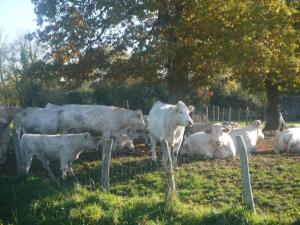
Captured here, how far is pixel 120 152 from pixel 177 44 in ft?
15.7

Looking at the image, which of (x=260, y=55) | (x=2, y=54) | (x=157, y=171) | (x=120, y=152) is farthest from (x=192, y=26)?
(x=2, y=54)

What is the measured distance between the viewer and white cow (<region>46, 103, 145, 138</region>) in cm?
1888

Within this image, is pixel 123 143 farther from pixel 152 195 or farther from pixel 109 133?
pixel 152 195

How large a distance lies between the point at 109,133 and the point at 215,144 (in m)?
4.25

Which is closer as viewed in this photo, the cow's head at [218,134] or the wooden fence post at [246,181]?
the wooden fence post at [246,181]

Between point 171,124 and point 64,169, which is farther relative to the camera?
point 171,124

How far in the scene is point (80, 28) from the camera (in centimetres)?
2052

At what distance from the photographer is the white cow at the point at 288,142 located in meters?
18.0

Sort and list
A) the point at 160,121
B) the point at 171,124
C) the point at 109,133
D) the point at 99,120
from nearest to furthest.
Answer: the point at 171,124
the point at 160,121
the point at 109,133
the point at 99,120

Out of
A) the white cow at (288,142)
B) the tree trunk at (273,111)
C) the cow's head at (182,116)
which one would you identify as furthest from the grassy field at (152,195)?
the tree trunk at (273,111)

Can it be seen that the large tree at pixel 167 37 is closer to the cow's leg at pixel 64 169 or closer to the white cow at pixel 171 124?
the white cow at pixel 171 124

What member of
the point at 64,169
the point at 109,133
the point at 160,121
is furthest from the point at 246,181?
the point at 109,133

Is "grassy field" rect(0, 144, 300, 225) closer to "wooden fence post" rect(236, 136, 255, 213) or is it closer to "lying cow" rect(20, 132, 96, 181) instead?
"wooden fence post" rect(236, 136, 255, 213)

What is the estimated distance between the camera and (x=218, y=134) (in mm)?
16859
